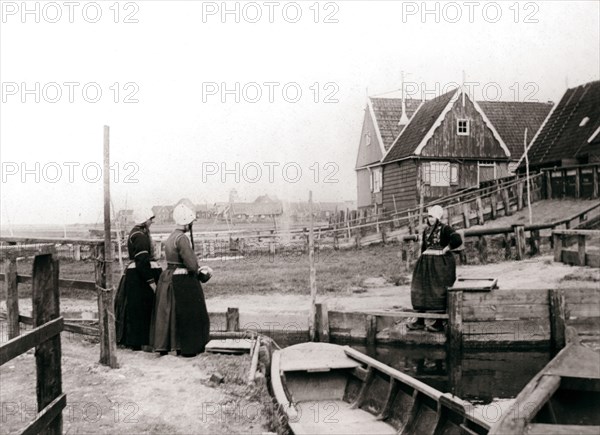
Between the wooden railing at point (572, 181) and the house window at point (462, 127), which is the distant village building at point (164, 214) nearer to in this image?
the house window at point (462, 127)

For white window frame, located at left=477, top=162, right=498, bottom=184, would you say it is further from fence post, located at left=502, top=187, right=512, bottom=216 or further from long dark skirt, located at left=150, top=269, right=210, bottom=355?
long dark skirt, located at left=150, top=269, right=210, bottom=355

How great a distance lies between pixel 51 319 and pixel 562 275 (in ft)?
41.2

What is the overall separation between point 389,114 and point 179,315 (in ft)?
92.7

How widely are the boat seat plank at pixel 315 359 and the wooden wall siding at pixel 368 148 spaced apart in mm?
24247

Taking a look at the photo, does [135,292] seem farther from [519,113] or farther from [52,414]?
[519,113]

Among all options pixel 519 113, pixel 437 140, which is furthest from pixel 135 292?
pixel 519 113

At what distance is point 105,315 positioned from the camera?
750 cm

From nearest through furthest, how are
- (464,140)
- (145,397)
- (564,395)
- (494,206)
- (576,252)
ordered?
(564,395) < (145,397) < (576,252) < (494,206) < (464,140)

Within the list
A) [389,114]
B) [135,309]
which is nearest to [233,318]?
[135,309]

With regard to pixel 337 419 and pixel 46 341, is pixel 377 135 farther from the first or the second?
pixel 46 341

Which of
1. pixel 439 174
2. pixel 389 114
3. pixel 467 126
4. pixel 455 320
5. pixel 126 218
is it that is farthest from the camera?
pixel 389 114

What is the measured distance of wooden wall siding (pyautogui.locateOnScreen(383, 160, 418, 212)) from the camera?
29.1 meters

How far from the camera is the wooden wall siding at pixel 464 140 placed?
2917cm

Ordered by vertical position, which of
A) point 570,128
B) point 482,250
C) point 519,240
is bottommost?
point 482,250
